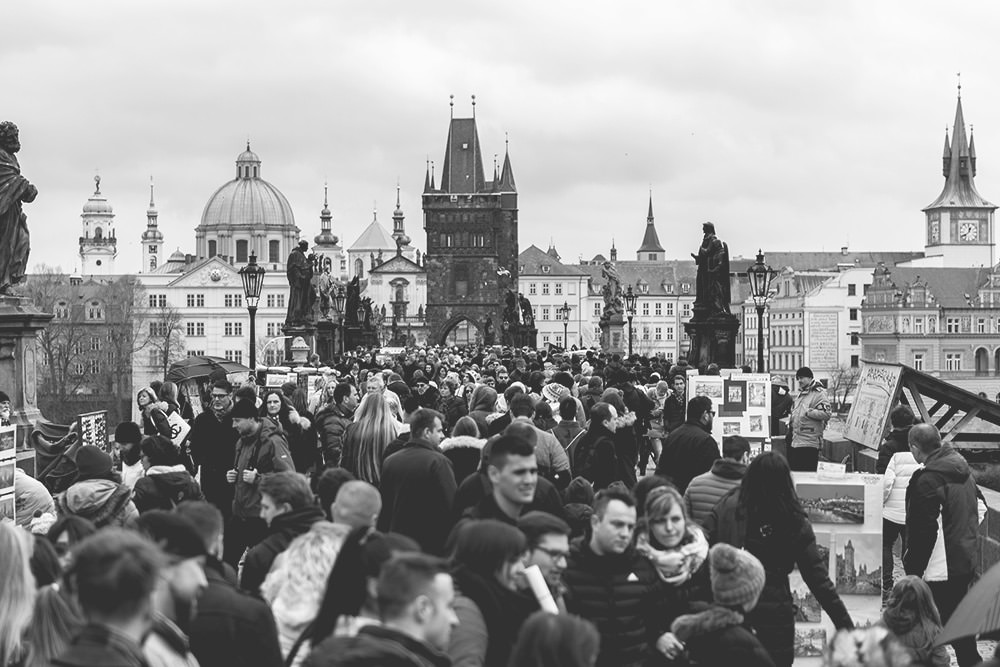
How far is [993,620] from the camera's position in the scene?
20.6ft

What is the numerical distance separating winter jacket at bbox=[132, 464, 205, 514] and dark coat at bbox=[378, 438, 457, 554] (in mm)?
1053

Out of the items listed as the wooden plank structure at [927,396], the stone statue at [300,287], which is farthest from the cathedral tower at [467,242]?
the wooden plank structure at [927,396]

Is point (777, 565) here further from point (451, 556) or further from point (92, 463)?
point (92, 463)

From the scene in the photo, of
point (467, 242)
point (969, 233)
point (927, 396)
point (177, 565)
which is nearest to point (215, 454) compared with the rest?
point (177, 565)

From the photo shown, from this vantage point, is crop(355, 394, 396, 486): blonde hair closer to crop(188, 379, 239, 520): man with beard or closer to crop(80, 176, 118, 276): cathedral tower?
crop(188, 379, 239, 520): man with beard

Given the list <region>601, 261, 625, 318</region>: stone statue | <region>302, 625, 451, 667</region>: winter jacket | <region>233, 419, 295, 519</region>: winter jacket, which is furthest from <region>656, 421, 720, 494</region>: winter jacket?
<region>601, 261, 625, 318</region>: stone statue

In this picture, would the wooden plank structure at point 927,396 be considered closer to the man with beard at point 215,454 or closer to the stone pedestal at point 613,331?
the man with beard at point 215,454

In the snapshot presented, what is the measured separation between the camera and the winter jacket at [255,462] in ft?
32.8

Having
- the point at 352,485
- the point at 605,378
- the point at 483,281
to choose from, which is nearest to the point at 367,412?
the point at 352,485

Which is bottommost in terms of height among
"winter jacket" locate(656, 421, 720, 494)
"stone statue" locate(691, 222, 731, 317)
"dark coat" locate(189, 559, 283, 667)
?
"dark coat" locate(189, 559, 283, 667)

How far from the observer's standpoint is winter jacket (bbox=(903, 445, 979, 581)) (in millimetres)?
9406

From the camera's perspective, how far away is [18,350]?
12992mm

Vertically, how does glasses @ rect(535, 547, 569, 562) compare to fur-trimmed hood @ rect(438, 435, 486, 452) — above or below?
below

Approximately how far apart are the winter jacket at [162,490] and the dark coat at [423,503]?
105 cm
